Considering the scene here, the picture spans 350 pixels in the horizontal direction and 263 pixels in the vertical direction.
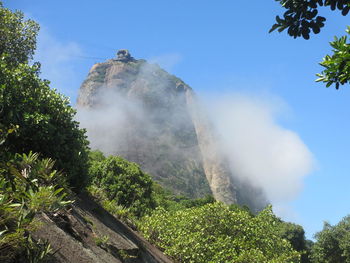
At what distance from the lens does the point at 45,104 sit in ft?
41.7

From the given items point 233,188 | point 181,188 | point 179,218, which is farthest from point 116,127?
point 179,218

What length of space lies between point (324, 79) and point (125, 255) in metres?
8.34

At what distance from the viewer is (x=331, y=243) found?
161 ft

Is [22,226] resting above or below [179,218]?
below

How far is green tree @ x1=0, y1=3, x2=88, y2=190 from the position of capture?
11.5 m

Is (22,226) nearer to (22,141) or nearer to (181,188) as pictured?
(22,141)

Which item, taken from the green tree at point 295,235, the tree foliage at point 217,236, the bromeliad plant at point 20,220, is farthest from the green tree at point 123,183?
the green tree at point 295,235

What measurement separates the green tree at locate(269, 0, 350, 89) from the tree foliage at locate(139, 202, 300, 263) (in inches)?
534

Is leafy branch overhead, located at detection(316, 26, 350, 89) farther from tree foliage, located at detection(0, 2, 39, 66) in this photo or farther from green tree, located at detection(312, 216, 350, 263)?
green tree, located at detection(312, 216, 350, 263)

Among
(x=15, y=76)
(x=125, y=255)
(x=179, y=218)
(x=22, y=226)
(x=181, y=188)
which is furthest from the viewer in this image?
(x=181, y=188)

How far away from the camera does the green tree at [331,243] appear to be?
48594mm

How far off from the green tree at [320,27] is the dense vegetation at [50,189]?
517 cm

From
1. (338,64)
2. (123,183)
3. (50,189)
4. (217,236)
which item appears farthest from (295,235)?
(338,64)

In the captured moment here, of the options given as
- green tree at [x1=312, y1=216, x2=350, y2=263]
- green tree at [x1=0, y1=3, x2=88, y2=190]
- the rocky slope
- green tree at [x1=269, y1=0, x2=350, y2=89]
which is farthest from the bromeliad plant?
green tree at [x1=312, y1=216, x2=350, y2=263]
